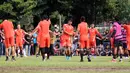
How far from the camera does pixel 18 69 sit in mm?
17297

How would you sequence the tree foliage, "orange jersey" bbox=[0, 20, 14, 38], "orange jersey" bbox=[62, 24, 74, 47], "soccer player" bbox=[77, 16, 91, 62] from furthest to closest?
the tree foliage < "orange jersey" bbox=[62, 24, 74, 47] < "soccer player" bbox=[77, 16, 91, 62] < "orange jersey" bbox=[0, 20, 14, 38]

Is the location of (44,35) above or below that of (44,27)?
below

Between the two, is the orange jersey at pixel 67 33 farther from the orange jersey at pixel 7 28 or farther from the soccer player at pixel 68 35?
the orange jersey at pixel 7 28

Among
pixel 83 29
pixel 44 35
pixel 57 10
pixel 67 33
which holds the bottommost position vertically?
pixel 44 35

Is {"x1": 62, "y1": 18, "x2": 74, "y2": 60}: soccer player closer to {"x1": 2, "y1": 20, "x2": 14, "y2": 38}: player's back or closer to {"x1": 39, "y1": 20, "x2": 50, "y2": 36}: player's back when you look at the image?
{"x1": 39, "y1": 20, "x2": 50, "y2": 36}: player's back

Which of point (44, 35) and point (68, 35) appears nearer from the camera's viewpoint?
point (44, 35)

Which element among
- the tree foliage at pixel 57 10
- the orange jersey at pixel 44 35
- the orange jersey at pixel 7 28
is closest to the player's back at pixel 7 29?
the orange jersey at pixel 7 28

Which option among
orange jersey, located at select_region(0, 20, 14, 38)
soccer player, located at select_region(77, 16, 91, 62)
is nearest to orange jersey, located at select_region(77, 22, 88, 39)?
soccer player, located at select_region(77, 16, 91, 62)

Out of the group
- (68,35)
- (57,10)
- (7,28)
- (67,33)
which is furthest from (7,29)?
(57,10)

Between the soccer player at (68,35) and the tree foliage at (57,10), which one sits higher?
the tree foliage at (57,10)

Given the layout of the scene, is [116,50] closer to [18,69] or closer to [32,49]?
[18,69]

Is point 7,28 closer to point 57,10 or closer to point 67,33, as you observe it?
point 67,33

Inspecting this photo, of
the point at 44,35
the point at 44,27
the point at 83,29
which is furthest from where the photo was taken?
the point at 83,29

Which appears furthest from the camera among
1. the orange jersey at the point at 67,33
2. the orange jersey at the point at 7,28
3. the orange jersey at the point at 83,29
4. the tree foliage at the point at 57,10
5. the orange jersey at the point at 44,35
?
the tree foliage at the point at 57,10
